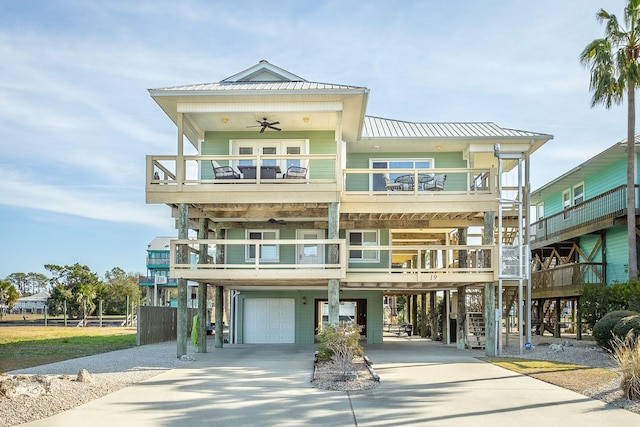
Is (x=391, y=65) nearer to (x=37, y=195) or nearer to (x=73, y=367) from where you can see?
(x=73, y=367)

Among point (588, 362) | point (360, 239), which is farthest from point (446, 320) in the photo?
point (588, 362)

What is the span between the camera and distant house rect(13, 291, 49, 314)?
80812mm

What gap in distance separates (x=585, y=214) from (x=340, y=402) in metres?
20.1

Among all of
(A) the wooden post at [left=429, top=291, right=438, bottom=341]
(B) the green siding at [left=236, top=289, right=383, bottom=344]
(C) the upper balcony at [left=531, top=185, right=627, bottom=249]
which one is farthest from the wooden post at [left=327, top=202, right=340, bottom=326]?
(C) the upper balcony at [left=531, top=185, right=627, bottom=249]

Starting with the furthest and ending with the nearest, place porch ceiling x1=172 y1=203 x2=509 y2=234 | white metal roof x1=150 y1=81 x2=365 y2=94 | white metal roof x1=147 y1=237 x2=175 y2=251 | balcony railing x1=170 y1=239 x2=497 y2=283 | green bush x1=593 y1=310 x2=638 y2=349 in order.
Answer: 1. white metal roof x1=147 y1=237 x2=175 y2=251
2. porch ceiling x1=172 y1=203 x2=509 y2=234
3. white metal roof x1=150 y1=81 x2=365 y2=94
4. balcony railing x1=170 y1=239 x2=497 y2=283
5. green bush x1=593 y1=310 x2=638 y2=349

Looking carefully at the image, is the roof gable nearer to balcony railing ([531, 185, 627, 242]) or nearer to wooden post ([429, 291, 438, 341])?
wooden post ([429, 291, 438, 341])

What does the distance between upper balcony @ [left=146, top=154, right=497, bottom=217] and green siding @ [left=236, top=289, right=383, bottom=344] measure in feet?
18.3

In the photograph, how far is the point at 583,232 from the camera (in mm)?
26578

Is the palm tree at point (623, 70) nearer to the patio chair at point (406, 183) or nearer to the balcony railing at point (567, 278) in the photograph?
the balcony railing at point (567, 278)

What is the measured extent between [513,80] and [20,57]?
14106 mm

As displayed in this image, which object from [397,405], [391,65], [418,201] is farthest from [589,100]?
[397,405]

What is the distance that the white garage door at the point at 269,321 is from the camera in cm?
2472

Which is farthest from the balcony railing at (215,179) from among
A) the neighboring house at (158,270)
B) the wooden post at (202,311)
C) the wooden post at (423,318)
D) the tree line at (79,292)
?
the neighboring house at (158,270)

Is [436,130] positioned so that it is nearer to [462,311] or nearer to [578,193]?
[462,311]
